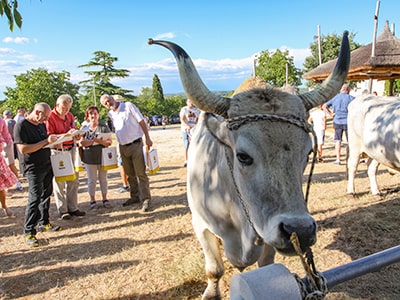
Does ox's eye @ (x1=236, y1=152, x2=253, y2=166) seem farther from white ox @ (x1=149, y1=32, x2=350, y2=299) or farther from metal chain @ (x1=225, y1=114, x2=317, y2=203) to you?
metal chain @ (x1=225, y1=114, x2=317, y2=203)

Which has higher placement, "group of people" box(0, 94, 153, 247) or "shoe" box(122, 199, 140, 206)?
"group of people" box(0, 94, 153, 247)

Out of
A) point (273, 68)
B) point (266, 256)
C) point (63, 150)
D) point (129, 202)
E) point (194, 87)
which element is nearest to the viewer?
point (194, 87)

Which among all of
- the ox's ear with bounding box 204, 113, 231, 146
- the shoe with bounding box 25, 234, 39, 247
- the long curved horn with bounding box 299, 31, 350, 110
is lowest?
the shoe with bounding box 25, 234, 39, 247

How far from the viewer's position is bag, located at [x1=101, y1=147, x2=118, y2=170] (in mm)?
6049

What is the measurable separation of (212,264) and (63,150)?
12.1 ft

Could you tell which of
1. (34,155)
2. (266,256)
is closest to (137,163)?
(34,155)

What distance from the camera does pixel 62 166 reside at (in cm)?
516

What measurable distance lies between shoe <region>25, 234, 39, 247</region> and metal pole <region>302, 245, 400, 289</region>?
469 centimetres

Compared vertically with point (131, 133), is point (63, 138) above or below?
above

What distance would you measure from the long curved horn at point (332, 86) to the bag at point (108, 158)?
4.63 m

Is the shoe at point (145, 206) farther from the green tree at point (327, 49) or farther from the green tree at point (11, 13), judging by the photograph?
the green tree at point (327, 49)

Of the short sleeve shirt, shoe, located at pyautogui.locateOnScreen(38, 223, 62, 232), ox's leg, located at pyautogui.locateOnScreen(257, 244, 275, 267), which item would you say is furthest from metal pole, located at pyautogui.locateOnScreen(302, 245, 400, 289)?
the short sleeve shirt

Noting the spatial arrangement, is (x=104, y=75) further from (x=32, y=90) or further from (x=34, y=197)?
(x=34, y=197)

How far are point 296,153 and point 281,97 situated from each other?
479mm
